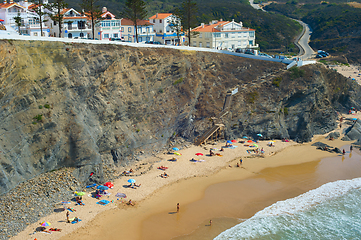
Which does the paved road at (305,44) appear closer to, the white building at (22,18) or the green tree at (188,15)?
the green tree at (188,15)

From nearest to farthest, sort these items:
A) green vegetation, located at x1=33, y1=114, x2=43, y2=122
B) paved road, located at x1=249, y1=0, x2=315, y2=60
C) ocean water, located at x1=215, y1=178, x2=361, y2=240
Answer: ocean water, located at x1=215, y1=178, x2=361, y2=240 < green vegetation, located at x1=33, y1=114, x2=43, y2=122 < paved road, located at x1=249, y1=0, x2=315, y2=60

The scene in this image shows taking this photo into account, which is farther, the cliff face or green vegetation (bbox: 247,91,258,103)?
green vegetation (bbox: 247,91,258,103)

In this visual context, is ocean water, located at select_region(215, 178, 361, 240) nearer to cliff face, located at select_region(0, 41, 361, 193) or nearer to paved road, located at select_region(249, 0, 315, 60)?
cliff face, located at select_region(0, 41, 361, 193)

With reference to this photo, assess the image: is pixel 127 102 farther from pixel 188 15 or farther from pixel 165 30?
pixel 165 30

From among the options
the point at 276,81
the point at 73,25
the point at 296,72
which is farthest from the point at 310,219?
the point at 73,25

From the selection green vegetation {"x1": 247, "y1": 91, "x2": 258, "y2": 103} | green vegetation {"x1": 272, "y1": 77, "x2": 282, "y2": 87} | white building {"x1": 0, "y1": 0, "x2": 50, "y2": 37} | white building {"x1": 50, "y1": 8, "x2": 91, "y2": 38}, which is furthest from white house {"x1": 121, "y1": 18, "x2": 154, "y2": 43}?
green vegetation {"x1": 272, "y1": 77, "x2": 282, "y2": 87}

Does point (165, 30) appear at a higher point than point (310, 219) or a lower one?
higher

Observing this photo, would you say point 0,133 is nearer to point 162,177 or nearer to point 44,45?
point 44,45
